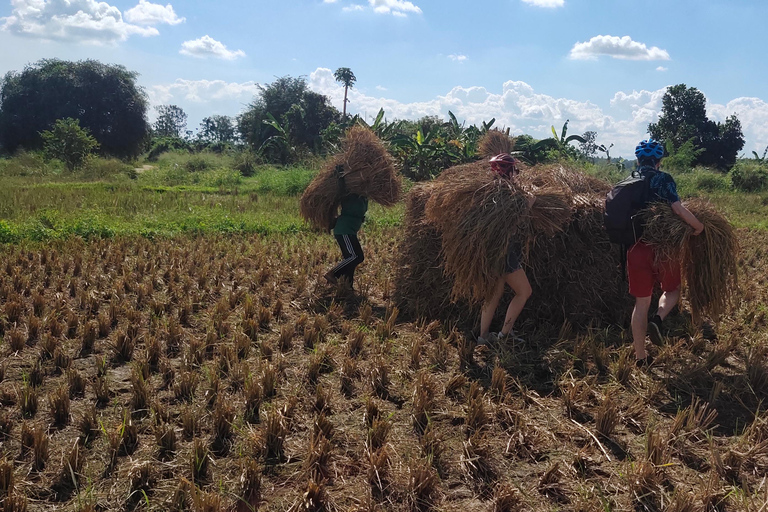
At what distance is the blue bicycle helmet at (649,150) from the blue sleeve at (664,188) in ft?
0.44

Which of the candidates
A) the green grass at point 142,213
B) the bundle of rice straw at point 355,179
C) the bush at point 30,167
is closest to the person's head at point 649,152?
the bundle of rice straw at point 355,179

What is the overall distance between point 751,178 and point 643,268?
1948 centimetres

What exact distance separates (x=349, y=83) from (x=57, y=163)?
21.3m

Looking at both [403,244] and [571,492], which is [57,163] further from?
[571,492]

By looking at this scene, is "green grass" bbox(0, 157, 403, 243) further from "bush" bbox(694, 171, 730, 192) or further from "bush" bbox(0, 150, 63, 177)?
"bush" bbox(694, 171, 730, 192)

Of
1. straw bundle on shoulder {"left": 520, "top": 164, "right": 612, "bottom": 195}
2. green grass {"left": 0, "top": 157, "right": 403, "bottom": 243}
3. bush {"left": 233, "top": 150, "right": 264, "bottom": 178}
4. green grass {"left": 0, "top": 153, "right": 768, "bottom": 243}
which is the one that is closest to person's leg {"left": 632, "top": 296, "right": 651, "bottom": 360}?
straw bundle on shoulder {"left": 520, "top": 164, "right": 612, "bottom": 195}

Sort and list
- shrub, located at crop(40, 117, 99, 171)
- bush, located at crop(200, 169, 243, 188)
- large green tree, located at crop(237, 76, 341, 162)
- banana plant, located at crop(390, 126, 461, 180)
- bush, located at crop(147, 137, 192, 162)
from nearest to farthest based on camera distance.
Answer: banana plant, located at crop(390, 126, 461, 180), bush, located at crop(200, 169, 243, 188), shrub, located at crop(40, 117, 99, 171), large green tree, located at crop(237, 76, 341, 162), bush, located at crop(147, 137, 192, 162)

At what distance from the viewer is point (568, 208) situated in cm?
439

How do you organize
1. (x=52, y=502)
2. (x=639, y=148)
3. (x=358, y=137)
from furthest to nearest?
(x=358, y=137), (x=639, y=148), (x=52, y=502)

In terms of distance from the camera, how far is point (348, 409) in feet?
10.8

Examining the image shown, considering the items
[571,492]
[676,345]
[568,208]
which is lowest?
[571,492]

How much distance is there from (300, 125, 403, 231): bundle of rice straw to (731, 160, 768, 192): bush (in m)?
18.5

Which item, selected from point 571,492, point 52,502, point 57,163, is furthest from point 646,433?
point 57,163

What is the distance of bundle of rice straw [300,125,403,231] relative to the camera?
5805 mm
